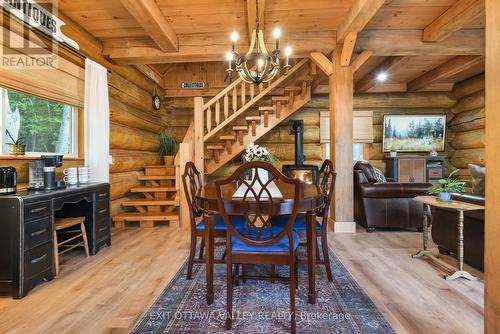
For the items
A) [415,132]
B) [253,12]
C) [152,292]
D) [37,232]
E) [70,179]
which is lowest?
[152,292]

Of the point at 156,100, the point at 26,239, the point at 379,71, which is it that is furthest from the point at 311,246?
the point at 156,100

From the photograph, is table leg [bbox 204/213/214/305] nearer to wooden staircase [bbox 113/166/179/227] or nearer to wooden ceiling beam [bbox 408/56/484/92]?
wooden staircase [bbox 113/166/179/227]

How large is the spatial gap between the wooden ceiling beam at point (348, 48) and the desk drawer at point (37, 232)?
3847 millimetres

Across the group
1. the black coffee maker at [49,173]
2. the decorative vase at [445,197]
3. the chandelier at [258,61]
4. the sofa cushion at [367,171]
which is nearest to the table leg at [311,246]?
the decorative vase at [445,197]

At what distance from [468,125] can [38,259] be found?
792cm

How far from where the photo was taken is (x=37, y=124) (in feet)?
9.63

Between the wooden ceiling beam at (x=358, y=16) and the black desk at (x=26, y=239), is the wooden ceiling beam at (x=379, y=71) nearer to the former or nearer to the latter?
the wooden ceiling beam at (x=358, y=16)

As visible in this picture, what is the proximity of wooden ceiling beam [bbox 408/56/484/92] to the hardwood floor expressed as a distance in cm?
368

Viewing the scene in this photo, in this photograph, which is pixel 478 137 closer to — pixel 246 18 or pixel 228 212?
pixel 246 18

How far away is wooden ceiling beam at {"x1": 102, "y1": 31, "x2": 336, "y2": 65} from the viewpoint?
372 cm

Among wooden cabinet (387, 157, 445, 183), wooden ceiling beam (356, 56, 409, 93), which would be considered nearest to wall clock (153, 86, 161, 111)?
wooden ceiling beam (356, 56, 409, 93)

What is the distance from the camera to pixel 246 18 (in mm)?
3348

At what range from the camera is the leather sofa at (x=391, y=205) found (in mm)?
3740

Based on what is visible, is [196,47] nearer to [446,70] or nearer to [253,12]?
[253,12]
